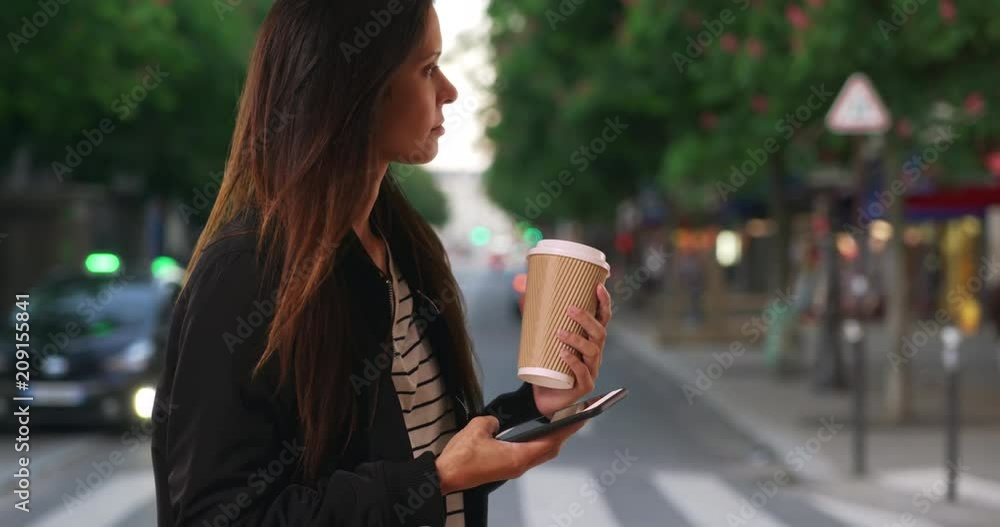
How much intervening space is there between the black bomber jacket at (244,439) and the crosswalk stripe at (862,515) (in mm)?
7361

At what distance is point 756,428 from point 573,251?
11.9 m

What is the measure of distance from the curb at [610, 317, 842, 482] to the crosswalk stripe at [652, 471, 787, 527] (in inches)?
29.9

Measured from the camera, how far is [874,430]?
42.4 ft

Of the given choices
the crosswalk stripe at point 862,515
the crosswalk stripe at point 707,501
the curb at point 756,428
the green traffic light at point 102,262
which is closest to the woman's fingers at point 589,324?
the crosswalk stripe at point 707,501

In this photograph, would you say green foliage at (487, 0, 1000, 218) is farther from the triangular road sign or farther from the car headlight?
the car headlight

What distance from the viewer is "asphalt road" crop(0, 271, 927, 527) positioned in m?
8.79

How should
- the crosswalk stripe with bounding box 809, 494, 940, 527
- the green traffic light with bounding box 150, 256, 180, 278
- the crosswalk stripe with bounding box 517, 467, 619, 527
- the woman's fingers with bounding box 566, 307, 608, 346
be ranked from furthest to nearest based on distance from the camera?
the green traffic light with bounding box 150, 256, 180, 278 → the crosswalk stripe with bounding box 517, 467, 619, 527 → the crosswalk stripe with bounding box 809, 494, 940, 527 → the woman's fingers with bounding box 566, 307, 608, 346

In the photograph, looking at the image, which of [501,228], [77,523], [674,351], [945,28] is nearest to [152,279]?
[77,523]

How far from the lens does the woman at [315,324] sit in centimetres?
151

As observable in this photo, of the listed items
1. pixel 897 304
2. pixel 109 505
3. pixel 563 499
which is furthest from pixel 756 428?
pixel 109 505

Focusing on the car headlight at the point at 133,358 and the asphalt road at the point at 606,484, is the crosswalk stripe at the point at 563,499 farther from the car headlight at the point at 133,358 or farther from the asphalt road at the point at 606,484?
the car headlight at the point at 133,358

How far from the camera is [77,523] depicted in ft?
28.3

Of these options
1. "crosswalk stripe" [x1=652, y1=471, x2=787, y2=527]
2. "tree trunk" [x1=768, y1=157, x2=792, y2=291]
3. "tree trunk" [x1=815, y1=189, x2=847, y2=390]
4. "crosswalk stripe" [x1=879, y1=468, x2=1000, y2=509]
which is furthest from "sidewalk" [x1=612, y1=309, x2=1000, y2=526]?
"tree trunk" [x1=768, y1=157, x2=792, y2=291]

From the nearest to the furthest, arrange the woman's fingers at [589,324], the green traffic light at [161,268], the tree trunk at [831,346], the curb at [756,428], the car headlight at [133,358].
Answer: the woman's fingers at [589,324]
the curb at [756,428]
the car headlight at [133,358]
the green traffic light at [161,268]
the tree trunk at [831,346]
